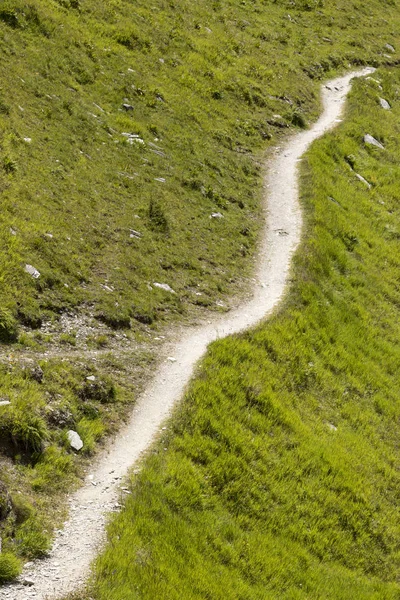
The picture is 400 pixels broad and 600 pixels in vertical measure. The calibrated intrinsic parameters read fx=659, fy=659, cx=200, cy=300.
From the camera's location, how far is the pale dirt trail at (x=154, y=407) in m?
10.1

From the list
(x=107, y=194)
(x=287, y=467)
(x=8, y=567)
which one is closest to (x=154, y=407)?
(x=287, y=467)

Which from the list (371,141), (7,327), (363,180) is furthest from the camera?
(371,141)

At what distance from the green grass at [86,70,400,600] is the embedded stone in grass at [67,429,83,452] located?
1432mm

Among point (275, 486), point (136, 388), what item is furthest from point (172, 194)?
point (275, 486)

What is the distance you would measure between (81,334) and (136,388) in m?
2.11

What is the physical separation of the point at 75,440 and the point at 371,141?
29.9 m

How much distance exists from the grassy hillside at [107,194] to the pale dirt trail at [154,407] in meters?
0.39

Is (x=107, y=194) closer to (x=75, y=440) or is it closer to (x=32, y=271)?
(x=32, y=271)

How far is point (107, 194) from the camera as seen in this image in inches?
878

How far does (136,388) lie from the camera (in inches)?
608

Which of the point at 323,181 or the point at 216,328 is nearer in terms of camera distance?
the point at 216,328

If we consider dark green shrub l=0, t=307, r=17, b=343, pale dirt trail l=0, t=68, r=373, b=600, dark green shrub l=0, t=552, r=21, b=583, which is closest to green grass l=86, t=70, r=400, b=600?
pale dirt trail l=0, t=68, r=373, b=600

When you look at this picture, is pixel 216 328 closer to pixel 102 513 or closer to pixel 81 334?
pixel 81 334

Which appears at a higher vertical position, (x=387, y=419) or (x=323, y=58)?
(x=323, y=58)
